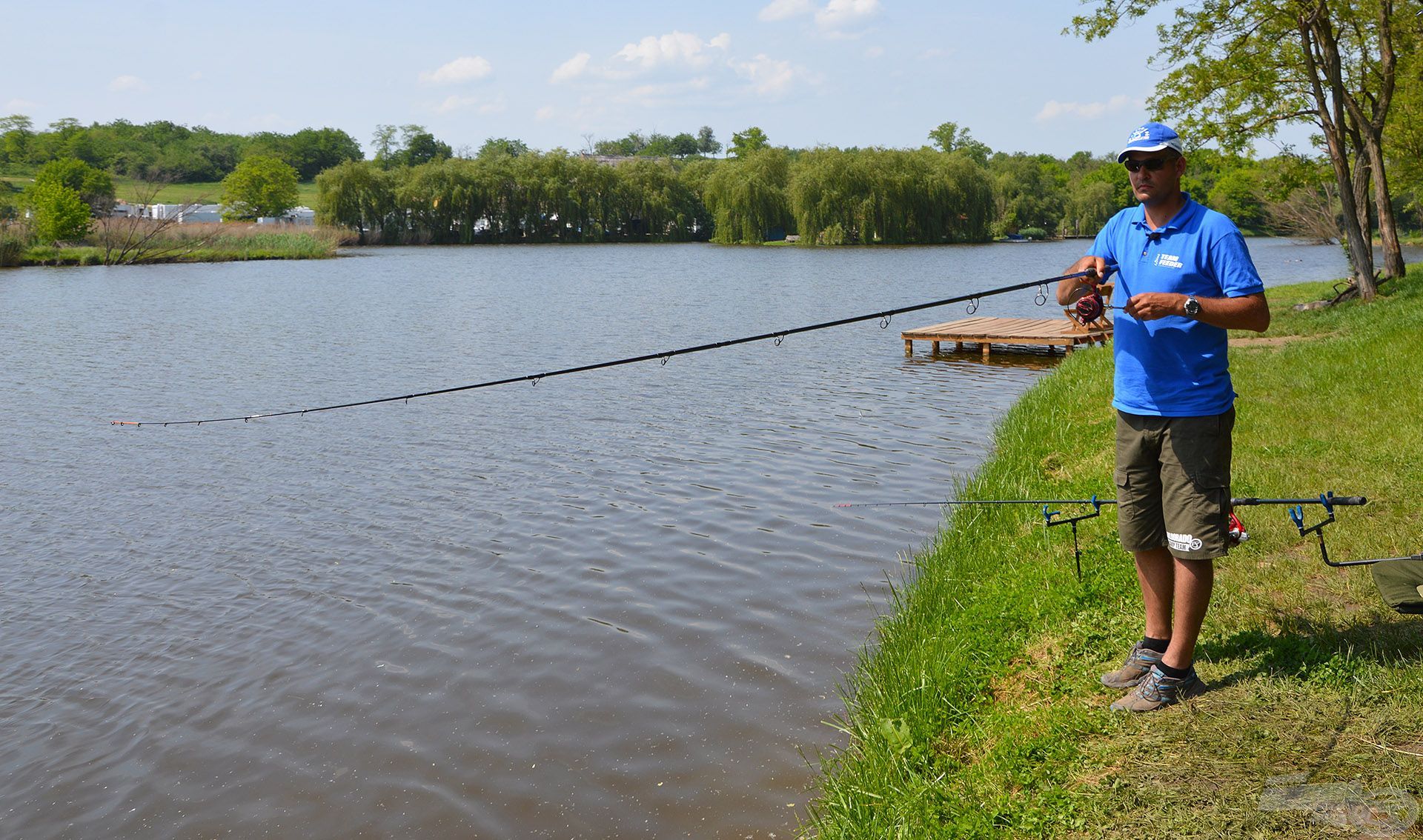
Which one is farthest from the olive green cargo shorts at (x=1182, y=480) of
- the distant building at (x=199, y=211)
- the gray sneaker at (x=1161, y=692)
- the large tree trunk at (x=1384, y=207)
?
the distant building at (x=199, y=211)

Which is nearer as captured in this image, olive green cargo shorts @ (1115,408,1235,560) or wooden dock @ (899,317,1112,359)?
olive green cargo shorts @ (1115,408,1235,560)

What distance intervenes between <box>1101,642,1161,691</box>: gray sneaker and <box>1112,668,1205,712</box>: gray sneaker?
0.54 feet

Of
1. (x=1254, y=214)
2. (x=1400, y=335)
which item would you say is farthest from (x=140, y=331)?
(x=1254, y=214)

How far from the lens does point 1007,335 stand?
70.2 feet

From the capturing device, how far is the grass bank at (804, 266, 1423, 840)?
379cm

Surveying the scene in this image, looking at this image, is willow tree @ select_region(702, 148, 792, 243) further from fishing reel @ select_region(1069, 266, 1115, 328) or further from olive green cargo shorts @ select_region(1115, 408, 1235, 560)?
olive green cargo shorts @ select_region(1115, 408, 1235, 560)

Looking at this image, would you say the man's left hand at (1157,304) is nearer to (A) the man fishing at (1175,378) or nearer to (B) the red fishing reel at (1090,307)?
(A) the man fishing at (1175,378)

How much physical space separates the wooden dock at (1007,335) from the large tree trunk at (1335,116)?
15.1 ft

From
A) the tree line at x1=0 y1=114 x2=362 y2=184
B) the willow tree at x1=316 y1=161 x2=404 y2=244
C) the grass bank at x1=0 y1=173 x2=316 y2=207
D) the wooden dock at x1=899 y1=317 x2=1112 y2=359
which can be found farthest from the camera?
the tree line at x1=0 y1=114 x2=362 y2=184

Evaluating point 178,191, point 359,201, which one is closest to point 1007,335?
point 359,201

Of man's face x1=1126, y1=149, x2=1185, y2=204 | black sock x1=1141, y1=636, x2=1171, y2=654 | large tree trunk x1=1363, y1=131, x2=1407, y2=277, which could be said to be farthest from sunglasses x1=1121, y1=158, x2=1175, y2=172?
large tree trunk x1=1363, y1=131, x2=1407, y2=277

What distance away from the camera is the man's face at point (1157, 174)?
416 centimetres

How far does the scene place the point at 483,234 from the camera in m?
93.8

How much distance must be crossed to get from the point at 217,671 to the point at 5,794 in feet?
4.80
